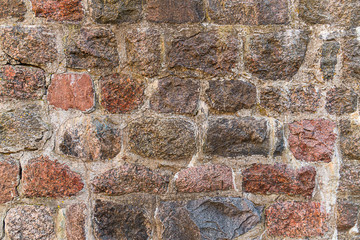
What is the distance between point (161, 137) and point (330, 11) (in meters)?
0.92

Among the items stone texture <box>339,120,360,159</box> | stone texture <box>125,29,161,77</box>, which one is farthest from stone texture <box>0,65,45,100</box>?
stone texture <box>339,120,360,159</box>

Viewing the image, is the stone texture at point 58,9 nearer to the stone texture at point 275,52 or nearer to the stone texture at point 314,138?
the stone texture at point 275,52

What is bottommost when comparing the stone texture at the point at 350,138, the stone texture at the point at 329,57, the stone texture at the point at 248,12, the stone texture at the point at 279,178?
the stone texture at the point at 279,178

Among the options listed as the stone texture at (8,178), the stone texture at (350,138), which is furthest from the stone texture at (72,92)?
the stone texture at (350,138)

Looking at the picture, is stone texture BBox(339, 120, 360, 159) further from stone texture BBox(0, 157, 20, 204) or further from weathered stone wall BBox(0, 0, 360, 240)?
stone texture BBox(0, 157, 20, 204)

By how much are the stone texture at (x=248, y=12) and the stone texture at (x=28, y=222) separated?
3.71 ft

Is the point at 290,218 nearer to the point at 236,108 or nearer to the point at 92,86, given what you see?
the point at 236,108

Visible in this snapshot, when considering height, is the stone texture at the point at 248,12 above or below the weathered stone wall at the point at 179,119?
above

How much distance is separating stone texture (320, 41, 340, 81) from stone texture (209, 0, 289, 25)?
0.23 metres

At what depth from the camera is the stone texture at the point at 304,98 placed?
1.36m

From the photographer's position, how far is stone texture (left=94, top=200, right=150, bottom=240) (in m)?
1.33

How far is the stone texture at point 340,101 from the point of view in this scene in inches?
53.4

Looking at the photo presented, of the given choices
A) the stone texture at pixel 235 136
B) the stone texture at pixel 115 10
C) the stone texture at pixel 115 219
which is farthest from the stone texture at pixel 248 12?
the stone texture at pixel 115 219

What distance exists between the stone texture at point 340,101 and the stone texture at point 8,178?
1.40m
